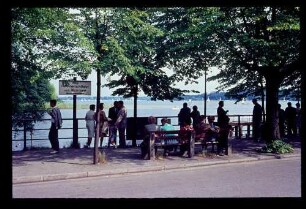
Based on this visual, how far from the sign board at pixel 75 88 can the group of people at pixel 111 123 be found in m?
2.69

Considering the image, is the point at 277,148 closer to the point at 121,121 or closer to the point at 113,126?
the point at 121,121

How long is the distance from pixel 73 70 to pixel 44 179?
3423mm

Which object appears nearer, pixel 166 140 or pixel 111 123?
pixel 166 140

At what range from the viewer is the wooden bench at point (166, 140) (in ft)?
36.5

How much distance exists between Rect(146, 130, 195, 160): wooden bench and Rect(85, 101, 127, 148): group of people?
2.80 metres

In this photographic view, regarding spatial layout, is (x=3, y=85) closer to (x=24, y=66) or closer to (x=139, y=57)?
(x=24, y=66)

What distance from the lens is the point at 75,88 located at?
10.9 metres

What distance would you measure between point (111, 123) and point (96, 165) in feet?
15.2

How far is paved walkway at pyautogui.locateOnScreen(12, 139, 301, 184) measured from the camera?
8828 mm

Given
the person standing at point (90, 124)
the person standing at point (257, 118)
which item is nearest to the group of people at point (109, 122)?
the person standing at point (90, 124)

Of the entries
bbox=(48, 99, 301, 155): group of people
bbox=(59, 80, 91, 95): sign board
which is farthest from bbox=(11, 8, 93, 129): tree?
bbox=(48, 99, 301, 155): group of people

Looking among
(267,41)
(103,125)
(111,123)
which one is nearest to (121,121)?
(111,123)

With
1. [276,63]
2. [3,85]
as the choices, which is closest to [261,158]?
[276,63]

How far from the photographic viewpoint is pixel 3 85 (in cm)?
232
